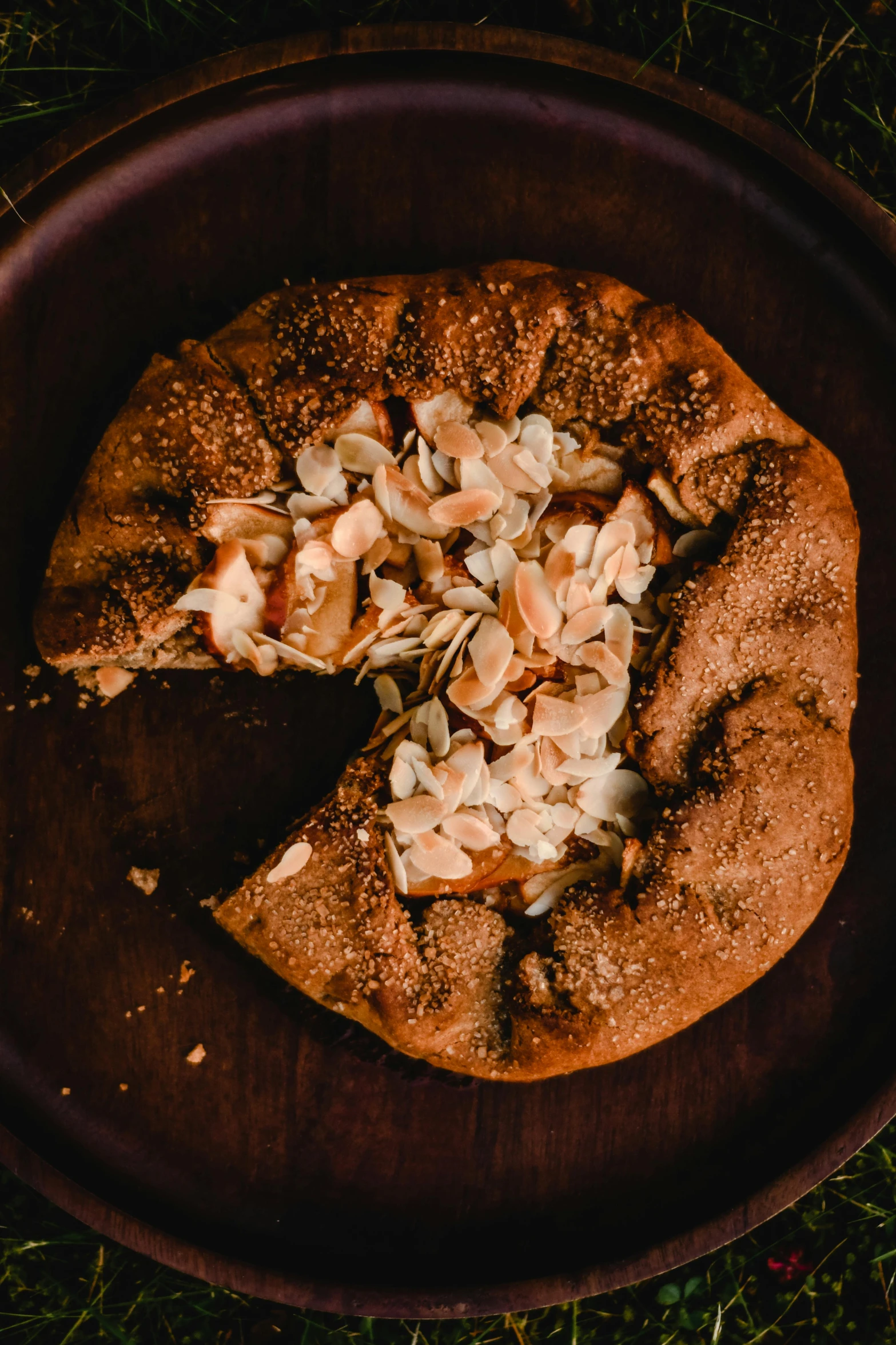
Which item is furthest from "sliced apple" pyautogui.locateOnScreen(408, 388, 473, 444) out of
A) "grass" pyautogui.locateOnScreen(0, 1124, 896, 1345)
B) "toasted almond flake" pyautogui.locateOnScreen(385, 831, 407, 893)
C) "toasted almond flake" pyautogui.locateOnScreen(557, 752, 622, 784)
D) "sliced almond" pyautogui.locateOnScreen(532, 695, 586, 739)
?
"grass" pyautogui.locateOnScreen(0, 1124, 896, 1345)

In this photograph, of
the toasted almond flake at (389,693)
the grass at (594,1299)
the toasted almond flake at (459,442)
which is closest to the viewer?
the toasted almond flake at (459,442)

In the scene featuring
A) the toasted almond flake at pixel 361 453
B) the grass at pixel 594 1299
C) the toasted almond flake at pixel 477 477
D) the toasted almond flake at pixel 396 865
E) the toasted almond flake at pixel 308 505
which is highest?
the toasted almond flake at pixel 477 477

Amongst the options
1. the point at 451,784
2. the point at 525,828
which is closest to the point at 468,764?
the point at 451,784

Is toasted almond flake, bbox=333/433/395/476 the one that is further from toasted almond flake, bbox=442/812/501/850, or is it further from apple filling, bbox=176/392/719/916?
toasted almond flake, bbox=442/812/501/850

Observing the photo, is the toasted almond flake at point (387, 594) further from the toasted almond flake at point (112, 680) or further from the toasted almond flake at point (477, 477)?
the toasted almond flake at point (112, 680)

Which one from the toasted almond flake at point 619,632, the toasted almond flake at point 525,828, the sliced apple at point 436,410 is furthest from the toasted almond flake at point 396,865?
the sliced apple at point 436,410

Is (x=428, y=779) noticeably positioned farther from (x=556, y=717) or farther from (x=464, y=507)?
(x=464, y=507)

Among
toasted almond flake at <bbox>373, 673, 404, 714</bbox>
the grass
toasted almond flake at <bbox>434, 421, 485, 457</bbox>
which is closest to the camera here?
toasted almond flake at <bbox>434, 421, 485, 457</bbox>
